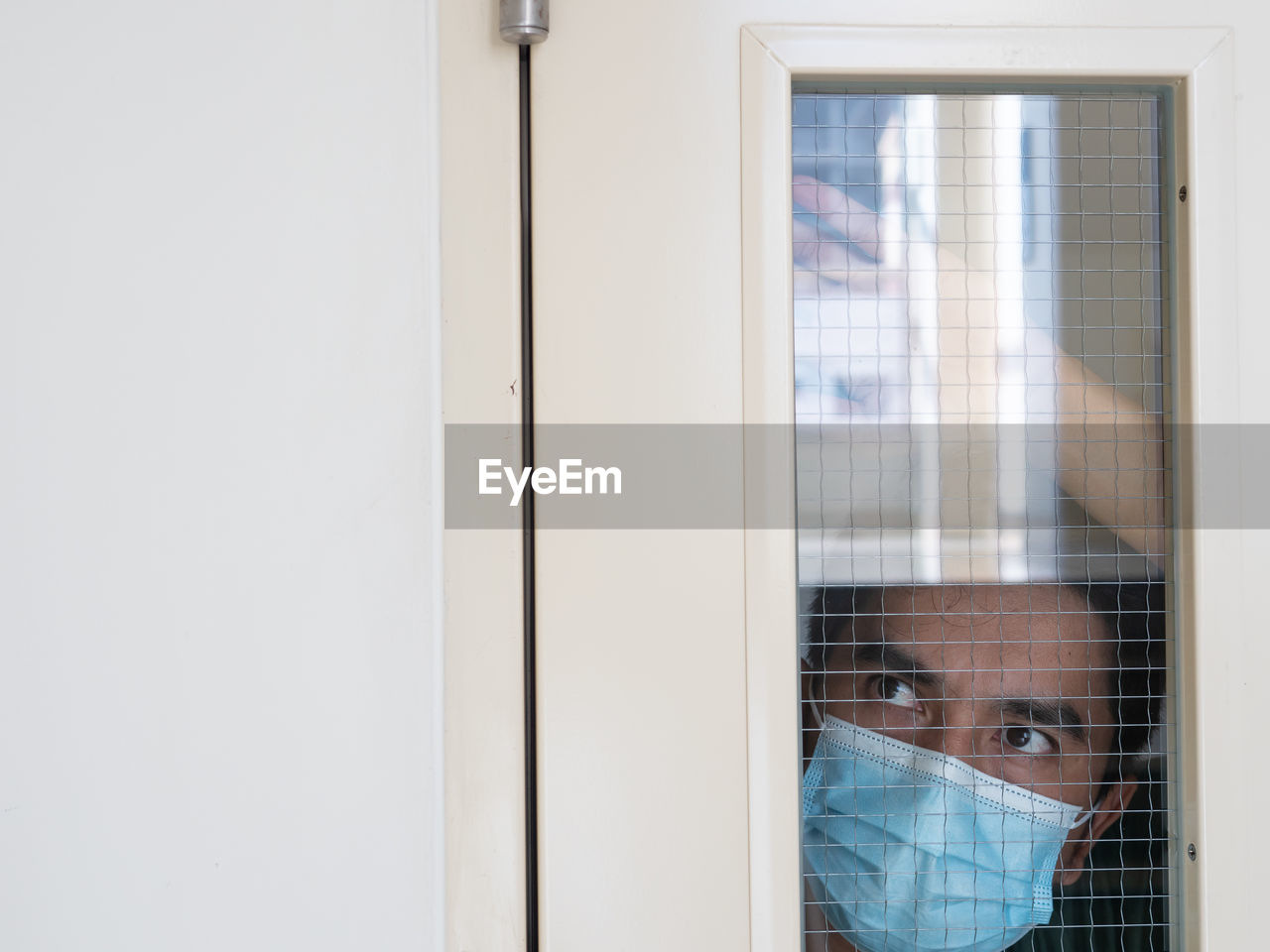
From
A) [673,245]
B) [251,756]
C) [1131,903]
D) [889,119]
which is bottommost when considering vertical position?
[1131,903]

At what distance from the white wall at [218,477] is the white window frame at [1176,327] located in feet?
0.84

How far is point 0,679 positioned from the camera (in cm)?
67

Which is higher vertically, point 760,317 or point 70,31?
point 70,31

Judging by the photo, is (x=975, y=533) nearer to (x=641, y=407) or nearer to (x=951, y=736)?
(x=951, y=736)

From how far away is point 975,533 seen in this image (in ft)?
2.41

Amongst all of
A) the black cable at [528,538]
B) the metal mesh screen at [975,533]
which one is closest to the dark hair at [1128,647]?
the metal mesh screen at [975,533]

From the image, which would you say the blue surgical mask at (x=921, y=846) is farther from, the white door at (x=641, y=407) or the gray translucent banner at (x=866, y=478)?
the gray translucent banner at (x=866, y=478)

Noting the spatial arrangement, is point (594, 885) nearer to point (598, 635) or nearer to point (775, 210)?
point (598, 635)

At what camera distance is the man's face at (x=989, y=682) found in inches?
28.8

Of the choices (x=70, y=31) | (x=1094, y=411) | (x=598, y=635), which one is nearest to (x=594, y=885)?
(x=598, y=635)

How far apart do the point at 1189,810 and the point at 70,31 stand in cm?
106

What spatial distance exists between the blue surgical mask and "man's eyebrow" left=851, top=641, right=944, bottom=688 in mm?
54

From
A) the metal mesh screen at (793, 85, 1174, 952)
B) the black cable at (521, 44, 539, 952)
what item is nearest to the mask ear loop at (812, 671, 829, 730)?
the metal mesh screen at (793, 85, 1174, 952)

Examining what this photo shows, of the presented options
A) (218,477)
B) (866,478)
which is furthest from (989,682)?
(218,477)
